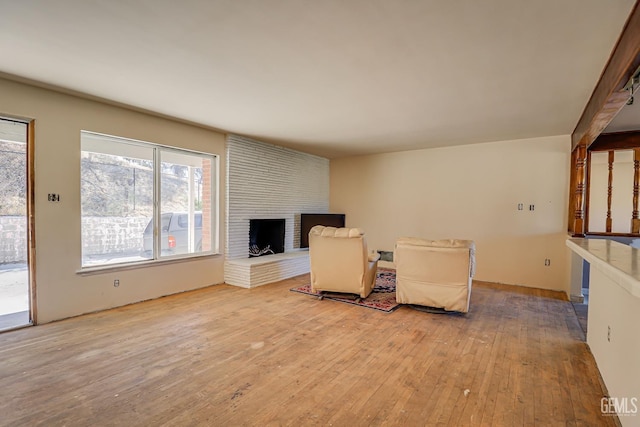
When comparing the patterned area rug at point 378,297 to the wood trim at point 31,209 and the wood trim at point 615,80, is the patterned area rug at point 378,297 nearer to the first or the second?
the wood trim at point 615,80

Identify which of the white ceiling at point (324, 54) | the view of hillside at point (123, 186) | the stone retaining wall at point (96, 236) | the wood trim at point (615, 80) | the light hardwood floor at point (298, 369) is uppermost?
the white ceiling at point (324, 54)

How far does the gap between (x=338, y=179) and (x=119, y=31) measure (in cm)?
572

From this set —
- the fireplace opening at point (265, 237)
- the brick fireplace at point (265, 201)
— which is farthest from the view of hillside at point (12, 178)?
the fireplace opening at point (265, 237)

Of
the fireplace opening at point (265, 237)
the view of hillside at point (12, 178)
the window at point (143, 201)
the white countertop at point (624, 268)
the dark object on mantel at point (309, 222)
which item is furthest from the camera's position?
the dark object on mantel at point (309, 222)

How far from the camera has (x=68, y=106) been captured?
3.58 m

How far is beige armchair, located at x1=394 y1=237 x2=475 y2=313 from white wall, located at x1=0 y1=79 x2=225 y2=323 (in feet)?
11.6

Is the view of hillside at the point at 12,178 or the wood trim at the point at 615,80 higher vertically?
the wood trim at the point at 615,80

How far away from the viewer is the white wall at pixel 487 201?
5.23 m

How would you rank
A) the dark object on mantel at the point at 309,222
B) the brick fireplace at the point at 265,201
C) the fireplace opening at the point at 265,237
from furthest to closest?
the dark object on mantel at the point at 309,222, the fireplace opening at the point at 265,237, the brick fireplace at the point at 265,201

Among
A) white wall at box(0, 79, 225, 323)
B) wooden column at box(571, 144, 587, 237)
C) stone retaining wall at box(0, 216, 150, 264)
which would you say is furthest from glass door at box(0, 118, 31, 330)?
wooden column at box(571, 144, 587, 237)

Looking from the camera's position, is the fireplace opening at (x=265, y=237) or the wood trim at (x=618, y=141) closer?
the wood trim at (x=618, y=141)

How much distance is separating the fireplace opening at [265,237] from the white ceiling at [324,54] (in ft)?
7.55

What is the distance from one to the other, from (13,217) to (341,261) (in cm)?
371

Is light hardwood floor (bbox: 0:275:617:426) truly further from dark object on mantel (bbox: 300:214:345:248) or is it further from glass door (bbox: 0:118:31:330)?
dark object on mantel (bbox: 300:214:345:248)
